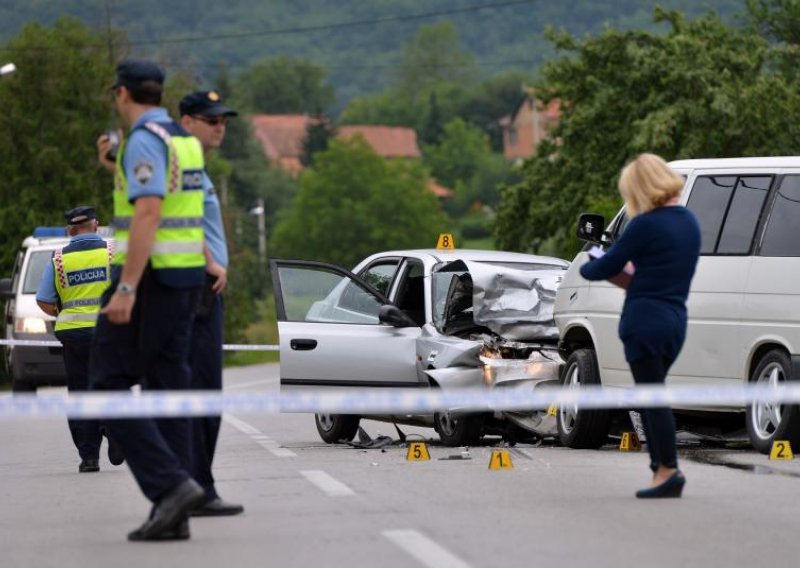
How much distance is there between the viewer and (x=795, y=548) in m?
8.10

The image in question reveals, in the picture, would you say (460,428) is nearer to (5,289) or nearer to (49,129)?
(5,289)

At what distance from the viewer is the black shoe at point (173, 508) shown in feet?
27.4

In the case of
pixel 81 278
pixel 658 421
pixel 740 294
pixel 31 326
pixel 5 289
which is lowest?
pixel 31 326

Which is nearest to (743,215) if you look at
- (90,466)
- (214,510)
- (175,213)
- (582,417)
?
(582,417)

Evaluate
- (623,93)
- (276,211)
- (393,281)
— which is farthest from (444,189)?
(393,281)

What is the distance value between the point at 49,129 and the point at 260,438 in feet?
114

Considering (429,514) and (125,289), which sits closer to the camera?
(125,289)

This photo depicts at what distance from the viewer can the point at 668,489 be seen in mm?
9984

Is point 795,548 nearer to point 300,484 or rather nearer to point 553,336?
point 300,484

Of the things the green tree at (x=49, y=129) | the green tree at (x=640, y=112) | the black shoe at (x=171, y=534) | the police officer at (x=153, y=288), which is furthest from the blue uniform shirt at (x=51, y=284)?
the green tree at (x=49, y=129)

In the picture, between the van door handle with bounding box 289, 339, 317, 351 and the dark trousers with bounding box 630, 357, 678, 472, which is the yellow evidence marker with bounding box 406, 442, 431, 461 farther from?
the dark trousers with bounding box 630, 357, 678, 472

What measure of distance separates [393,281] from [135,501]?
511cm

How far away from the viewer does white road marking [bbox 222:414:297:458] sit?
14134 mm

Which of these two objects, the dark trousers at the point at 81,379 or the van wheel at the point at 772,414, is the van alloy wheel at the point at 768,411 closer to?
the van wheel at the point at 772,414
